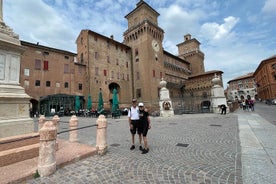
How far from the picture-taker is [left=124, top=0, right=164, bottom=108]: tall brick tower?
3741 cm

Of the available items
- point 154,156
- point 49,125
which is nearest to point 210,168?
point 154,156

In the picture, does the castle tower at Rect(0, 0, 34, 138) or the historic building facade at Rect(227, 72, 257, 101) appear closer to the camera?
the castle tower at Rect(0, 0, 34, 138)

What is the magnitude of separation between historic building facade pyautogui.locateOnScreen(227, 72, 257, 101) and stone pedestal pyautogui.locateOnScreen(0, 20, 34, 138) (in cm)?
8383

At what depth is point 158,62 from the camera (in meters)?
41.2

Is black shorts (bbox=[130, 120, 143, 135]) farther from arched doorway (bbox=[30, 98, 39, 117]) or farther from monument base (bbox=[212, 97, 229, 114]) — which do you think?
arched doorway (bbox=[30, 98, 39, 117])

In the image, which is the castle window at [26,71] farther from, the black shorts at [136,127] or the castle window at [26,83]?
the black shorts at [136,127]

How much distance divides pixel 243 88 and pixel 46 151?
93965mm

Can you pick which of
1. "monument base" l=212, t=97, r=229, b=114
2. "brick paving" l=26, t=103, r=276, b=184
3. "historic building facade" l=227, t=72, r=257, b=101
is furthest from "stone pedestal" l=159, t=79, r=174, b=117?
"historic building facade" l=227, t=72, r=257, b=101

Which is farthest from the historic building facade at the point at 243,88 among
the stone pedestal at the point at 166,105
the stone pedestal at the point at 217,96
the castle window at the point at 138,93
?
the stone pedestal at the point at 166,105

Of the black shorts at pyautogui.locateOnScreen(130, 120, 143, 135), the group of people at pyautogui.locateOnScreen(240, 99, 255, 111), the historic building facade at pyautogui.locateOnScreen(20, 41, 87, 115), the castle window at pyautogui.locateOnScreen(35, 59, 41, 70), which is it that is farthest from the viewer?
the castle window at pyautogui.locateOnScreen(35, 59, 41, 70)

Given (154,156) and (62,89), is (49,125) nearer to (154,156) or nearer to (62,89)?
(154,156)

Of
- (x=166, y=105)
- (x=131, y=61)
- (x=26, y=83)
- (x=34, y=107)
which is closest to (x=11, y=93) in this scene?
(x=166, y=105)

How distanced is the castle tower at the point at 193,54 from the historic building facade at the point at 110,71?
10.6 m

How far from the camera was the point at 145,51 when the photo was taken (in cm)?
3775
